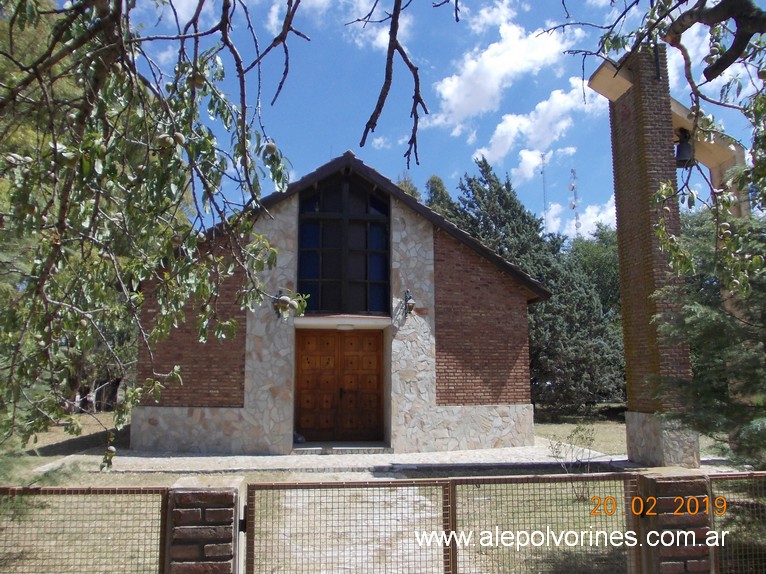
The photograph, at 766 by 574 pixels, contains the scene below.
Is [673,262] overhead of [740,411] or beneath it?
overhead

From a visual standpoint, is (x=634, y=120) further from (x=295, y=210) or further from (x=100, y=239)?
(x=100, y=239)

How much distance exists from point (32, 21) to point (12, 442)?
325 centimetres

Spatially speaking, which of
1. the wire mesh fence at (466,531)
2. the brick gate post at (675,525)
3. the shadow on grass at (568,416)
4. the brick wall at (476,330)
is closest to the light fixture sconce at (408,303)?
the brick wall at (476,330)

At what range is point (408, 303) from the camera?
1370 centimetres

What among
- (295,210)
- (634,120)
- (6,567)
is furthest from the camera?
(295,210)

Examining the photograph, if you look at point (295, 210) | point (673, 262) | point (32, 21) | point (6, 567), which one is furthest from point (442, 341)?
point (32, 21)

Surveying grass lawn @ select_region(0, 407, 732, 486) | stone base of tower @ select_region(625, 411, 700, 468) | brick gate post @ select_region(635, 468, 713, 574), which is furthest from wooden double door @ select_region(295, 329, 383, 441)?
brick gate post @ select_region(635, 468, 713, 574)

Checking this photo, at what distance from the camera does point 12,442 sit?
16.0 ft

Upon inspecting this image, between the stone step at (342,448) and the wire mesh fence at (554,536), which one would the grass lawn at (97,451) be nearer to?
the wire mesh fence at (554,536)

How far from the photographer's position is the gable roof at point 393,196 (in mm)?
13664

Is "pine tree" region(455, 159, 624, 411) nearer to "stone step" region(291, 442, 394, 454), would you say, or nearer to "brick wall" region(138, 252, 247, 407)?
"stone step" region(291, 442, 394, 454)

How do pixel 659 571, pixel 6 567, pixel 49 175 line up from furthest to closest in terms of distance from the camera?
pixel 6 567
pixel 659 571
pixel 49 175

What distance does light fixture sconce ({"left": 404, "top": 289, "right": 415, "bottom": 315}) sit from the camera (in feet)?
44.9

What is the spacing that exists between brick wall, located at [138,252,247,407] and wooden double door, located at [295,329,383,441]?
5.76 ft
